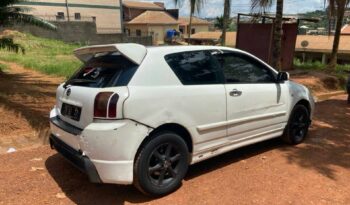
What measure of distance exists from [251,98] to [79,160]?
93.5 inches

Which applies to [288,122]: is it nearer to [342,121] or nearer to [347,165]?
[347,165]

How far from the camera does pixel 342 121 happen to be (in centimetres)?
759

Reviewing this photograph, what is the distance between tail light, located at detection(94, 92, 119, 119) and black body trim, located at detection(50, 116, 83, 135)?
378 mm

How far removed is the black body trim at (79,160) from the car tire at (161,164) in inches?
16.6

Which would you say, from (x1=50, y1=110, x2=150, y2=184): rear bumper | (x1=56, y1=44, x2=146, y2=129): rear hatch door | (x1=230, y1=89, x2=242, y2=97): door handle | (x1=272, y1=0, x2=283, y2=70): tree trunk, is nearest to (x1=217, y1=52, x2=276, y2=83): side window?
(x1=230, y1=89, x2=242, y2=97): door handle

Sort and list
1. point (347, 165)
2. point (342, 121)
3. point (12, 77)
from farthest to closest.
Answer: point (12, 77) → point (342, 121) → point (347, 165)

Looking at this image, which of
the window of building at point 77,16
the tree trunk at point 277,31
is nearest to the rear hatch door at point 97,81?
the tree trunk at point 277,31

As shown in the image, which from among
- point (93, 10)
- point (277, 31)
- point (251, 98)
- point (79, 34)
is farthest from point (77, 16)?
point (251, 98)

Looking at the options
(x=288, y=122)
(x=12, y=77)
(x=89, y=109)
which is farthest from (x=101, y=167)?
(x=12, y=77)

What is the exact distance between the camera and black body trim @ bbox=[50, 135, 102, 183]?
3.74 m

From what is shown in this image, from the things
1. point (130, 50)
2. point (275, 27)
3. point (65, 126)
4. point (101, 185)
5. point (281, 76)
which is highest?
point (275, 27)

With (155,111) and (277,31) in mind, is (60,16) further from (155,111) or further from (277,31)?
(155,111)

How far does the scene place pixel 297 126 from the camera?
591 centimetres

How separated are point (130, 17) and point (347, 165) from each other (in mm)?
64445
